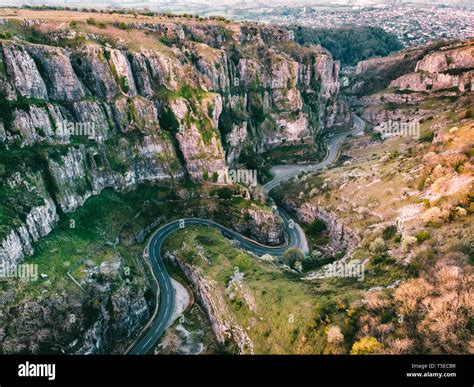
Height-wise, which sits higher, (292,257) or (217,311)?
(292,257)

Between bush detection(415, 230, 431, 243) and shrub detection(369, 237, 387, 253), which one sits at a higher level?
bush detection(415, 230, 431, 243)

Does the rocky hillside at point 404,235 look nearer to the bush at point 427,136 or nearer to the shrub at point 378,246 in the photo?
the shrub at point 378,246

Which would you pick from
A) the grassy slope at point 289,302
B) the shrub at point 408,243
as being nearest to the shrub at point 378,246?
the grassy slope at point 289,302

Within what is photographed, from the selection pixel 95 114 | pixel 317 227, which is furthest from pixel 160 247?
pixel 317 227

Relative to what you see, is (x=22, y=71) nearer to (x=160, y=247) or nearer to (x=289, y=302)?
(x=160, y=247)

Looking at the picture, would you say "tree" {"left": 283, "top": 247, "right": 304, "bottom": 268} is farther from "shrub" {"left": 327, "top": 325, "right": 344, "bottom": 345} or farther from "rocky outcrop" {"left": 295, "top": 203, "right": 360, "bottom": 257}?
"shrub" {"left": 327, "top": 325, "right": 344, "bottom": 345}

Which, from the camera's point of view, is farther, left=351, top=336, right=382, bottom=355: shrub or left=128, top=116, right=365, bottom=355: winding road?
left=128, top=116, right=365, bottom=355: winding road

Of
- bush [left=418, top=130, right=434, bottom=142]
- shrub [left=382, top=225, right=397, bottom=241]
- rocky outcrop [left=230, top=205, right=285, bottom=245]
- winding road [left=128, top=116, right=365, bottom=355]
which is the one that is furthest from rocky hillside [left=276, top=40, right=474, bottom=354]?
rocky outcrop [left=230, top=205, right=285, bottom=245]
